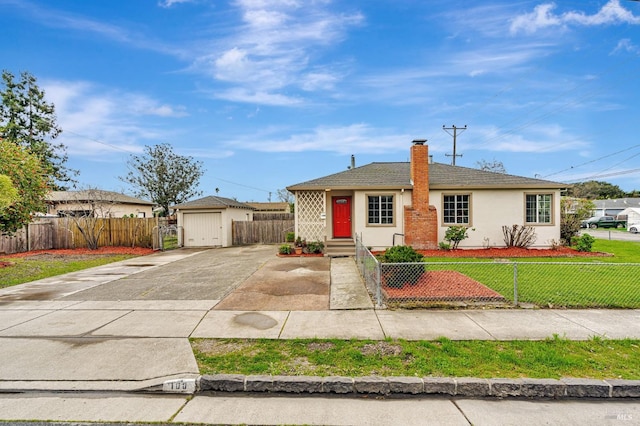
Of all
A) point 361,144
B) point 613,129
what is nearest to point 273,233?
point 361,144

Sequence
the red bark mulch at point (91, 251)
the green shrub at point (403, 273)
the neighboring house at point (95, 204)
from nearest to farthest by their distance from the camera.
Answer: the green shrub at point (403, 273), the red bark mulch at point (91, 251), the neighboring house at point (95, 204)

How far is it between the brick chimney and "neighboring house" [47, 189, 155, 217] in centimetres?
1715

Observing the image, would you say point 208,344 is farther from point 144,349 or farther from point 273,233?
point 273,233

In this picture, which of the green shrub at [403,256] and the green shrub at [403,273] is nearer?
the green shrub at [403,273]

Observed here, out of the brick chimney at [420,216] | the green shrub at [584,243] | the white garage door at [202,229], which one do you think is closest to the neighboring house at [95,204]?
the white garage door at [202,229]

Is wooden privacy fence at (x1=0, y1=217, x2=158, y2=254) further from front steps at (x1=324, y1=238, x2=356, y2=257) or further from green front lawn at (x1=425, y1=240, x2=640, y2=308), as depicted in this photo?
green front lawn at (x1=425, y1=240, x2=640, y2=308)

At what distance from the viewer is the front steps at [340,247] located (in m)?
14.5

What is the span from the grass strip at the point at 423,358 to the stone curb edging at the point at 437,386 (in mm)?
154

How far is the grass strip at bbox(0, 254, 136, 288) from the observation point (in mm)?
10375

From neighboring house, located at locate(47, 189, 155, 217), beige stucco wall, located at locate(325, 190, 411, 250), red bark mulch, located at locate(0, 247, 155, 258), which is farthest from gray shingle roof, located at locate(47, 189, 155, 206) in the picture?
beige stucco wall, located at locate(325, 190, 411, 250)

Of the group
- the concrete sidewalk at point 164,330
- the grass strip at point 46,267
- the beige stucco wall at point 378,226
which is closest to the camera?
the concrete sidewalk at point 164,330

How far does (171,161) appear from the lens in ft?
101

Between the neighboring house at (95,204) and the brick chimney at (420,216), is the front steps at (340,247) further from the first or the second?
the neighboring house at (95,204)

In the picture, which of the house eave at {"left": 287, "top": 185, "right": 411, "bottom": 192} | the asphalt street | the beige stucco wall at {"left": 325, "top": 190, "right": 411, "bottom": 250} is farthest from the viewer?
the beige stucco wall at {"left": 325, "top": 190, "right": 411, "bottom": 250}
